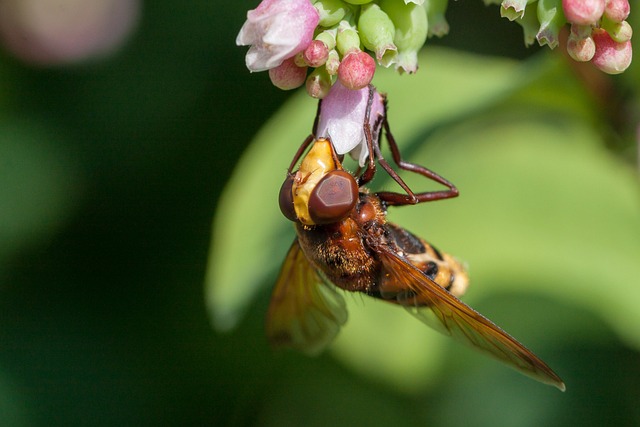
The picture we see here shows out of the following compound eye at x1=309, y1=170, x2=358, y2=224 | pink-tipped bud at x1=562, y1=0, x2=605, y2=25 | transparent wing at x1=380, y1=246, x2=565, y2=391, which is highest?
pink-tipped bud at x1=562, y1=0, x2=605, y2=25

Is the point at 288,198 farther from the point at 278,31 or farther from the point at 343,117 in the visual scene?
the point at 278,31

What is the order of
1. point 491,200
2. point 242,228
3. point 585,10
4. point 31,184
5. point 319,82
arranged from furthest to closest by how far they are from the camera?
1. point 31,184
2. point 491,200
3. point 242,228
4. point 319,82
5. point 585,10

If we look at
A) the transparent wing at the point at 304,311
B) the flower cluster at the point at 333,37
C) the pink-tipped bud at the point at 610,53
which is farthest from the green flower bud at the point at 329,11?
the transparent wing at the point at 304,311

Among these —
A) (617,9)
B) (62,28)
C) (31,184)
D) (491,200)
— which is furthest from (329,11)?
(62,28)

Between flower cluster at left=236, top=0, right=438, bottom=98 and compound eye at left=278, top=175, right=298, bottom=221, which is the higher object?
flower cluster at left=236, top=0, right=438, bottom=98

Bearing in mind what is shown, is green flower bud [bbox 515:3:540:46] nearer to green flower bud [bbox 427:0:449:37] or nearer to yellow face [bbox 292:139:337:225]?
green flower bud [bbox 427:0:449:37]

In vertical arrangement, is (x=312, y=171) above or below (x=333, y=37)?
below

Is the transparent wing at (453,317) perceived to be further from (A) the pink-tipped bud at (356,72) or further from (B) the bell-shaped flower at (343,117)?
(A) the pink-tipped bud at (356,72)

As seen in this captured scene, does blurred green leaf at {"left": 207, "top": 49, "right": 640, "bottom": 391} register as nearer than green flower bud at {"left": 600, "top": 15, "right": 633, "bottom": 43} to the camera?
No

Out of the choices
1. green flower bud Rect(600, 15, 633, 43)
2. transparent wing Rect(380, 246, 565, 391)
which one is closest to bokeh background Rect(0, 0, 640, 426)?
transparent wing Rect(380, 246, 565, 391)
